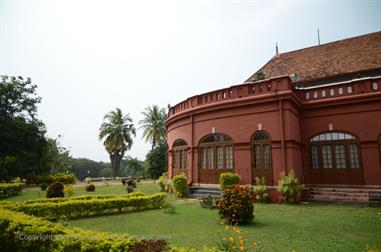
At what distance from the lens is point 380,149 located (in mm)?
12094

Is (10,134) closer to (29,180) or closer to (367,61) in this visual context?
(29,180)

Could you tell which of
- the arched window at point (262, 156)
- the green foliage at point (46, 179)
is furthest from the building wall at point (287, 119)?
the green foliage at point (46, 179)

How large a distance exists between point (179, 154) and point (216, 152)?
343 centimetres

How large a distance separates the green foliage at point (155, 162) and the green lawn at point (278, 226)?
25.6 meters

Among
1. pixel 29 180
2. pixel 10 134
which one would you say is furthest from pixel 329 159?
pixel 29 180

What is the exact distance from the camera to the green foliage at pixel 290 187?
1091 cm

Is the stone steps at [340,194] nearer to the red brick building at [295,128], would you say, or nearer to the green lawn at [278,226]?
the red brick building at [295,128]

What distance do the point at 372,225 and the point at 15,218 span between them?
9286 mm

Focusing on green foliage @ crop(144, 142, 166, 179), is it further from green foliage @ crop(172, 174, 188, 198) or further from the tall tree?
green foliage @ crop(172, 174, 188, 198)

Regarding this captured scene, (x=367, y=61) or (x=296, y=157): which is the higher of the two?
(x=367, y=61)

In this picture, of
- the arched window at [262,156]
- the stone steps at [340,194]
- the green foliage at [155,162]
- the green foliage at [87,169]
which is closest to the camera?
the stone steps at [340,194]

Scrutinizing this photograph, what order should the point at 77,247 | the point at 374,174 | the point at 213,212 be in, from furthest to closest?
the point at 374,174, the point at 213,212, the point at 77,247

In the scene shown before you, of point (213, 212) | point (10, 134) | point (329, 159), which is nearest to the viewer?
point (213, 212)

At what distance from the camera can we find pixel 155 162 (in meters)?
36.2
